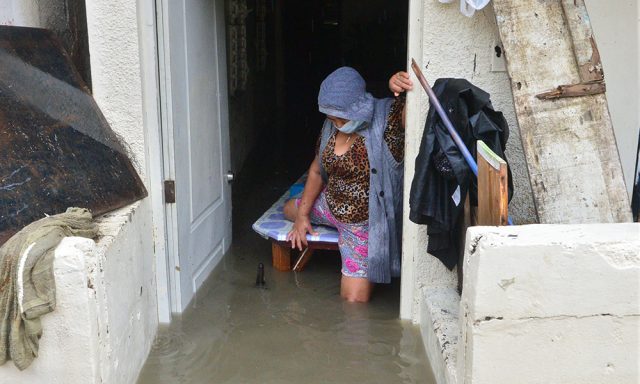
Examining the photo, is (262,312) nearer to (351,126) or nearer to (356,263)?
(356,263)

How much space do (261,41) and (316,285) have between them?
4.65 m

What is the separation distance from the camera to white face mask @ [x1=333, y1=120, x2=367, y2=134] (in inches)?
170

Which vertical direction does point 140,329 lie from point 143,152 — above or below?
below

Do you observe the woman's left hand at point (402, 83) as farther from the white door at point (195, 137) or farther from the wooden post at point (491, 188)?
the white door at point (195, 137)

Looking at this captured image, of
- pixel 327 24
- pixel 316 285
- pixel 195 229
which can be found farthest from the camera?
pixel 327 24

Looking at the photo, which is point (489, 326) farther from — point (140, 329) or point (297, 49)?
point (297, 49)

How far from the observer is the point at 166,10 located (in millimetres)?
3848

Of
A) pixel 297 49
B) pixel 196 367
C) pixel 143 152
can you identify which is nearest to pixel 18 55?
pixel 143 152

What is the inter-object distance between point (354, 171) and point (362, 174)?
6cm

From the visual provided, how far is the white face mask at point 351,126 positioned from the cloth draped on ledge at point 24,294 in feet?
6.84

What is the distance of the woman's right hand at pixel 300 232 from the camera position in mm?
4786

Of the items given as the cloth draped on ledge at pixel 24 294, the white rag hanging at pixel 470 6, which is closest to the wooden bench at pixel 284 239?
the white rag hanging at pixel 470 6

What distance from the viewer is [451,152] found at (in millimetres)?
3314

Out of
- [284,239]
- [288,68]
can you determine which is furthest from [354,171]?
[288,68]
